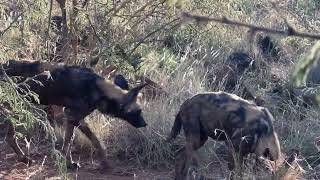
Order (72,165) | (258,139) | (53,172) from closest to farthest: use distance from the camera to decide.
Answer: (258,139), (53,172), (72,165)

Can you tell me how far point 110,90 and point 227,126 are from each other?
1.35m

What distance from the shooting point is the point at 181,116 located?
18.6 ft

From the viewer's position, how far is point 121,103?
19.9 ft

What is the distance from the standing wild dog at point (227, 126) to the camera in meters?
5.31

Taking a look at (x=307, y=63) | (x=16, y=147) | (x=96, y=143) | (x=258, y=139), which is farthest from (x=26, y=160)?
(x=307, y=63)

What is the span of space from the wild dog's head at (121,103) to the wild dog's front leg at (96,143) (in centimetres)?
26

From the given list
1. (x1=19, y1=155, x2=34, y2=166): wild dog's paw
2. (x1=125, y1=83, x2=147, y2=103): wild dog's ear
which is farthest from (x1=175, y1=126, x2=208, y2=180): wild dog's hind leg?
(x1=19, y1=155, x2=34, y2=166): wild dog's paw

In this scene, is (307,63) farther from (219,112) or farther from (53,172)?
(53,172)

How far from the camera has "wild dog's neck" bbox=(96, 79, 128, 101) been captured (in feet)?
20.1

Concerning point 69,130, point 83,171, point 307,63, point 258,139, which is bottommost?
point 83,171

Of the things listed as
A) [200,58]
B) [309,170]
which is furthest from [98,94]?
[200,58]

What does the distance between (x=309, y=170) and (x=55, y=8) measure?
399 centimetres

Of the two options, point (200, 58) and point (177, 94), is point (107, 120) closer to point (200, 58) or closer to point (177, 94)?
point (177, 94)

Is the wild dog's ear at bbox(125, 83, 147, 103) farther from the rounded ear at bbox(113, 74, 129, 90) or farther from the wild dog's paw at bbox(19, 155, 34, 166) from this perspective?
the wild dog's paw at bbox(19, 155, 34, 166)
